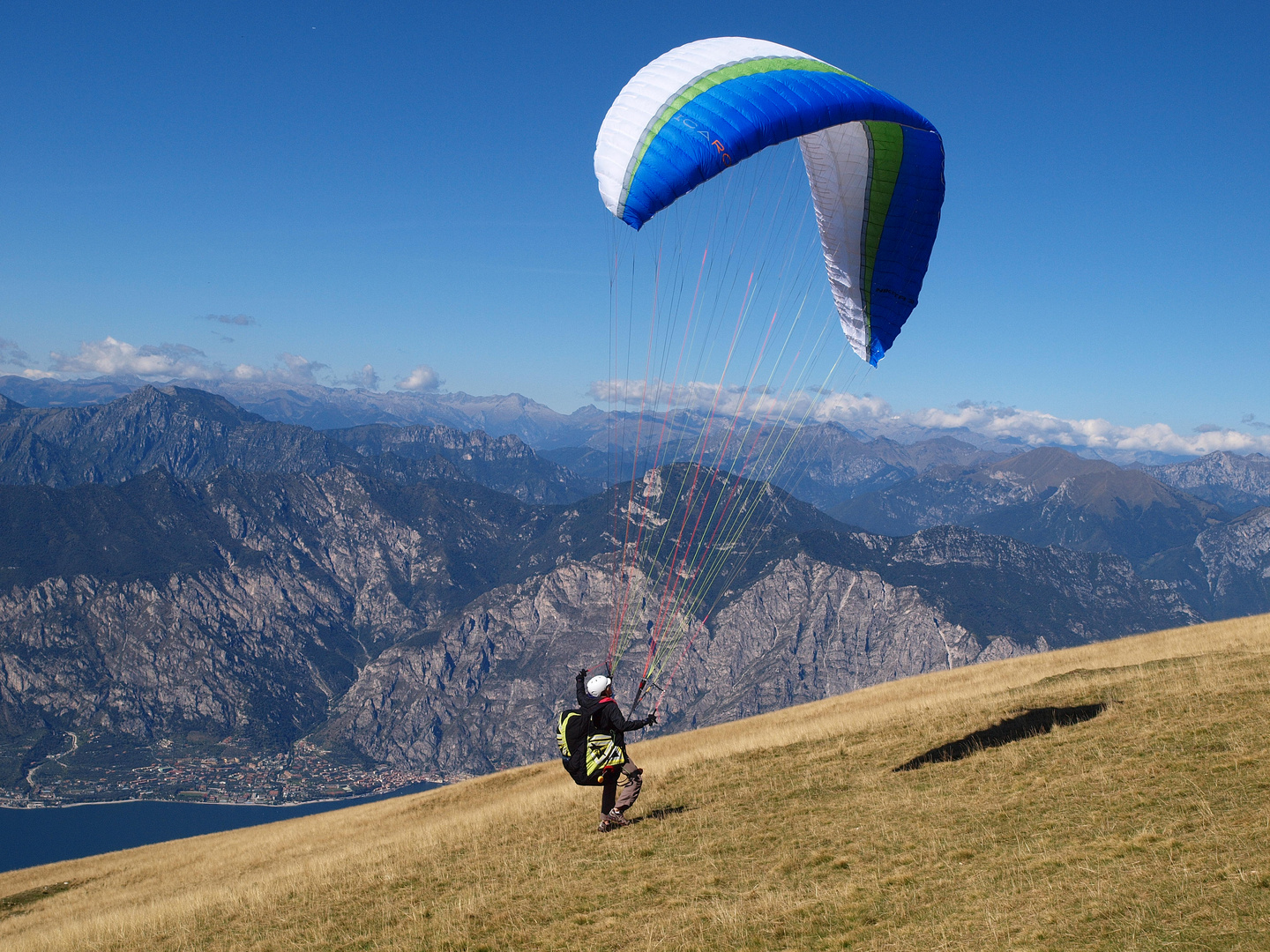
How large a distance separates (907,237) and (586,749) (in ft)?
51.1

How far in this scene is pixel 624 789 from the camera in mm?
16781

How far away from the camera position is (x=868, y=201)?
21906 mm

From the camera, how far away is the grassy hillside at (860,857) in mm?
9797

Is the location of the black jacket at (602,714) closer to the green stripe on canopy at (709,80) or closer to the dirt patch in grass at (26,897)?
the green stripe on canopy at (709,80)

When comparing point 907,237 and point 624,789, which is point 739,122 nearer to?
point 907,237

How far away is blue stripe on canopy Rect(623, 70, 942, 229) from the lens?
57.2 ft

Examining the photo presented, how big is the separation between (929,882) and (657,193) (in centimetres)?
1384

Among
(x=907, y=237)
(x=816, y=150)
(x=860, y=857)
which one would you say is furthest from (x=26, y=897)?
(x=907, y=237)

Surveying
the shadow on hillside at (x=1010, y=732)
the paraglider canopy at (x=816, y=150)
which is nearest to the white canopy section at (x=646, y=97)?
the paraglider canopy at (x=816, y=150)

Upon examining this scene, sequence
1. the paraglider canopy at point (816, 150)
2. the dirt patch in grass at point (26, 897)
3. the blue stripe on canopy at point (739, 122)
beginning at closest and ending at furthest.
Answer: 1. the blue stripe on canopy at point (739, 122)
2. the paraglider canopy at point (816, 150)
3. the dirt patch in grass at point (26, 897)

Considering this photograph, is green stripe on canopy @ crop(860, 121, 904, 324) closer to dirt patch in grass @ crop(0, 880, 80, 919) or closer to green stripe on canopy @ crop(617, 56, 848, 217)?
green stripe on canopy @ crop(617, 56, 848, 217)

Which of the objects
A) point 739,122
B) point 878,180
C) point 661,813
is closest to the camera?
point 661,813

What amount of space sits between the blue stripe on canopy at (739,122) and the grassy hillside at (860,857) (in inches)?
505

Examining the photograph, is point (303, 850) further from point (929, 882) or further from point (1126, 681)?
point (1126, 681)
